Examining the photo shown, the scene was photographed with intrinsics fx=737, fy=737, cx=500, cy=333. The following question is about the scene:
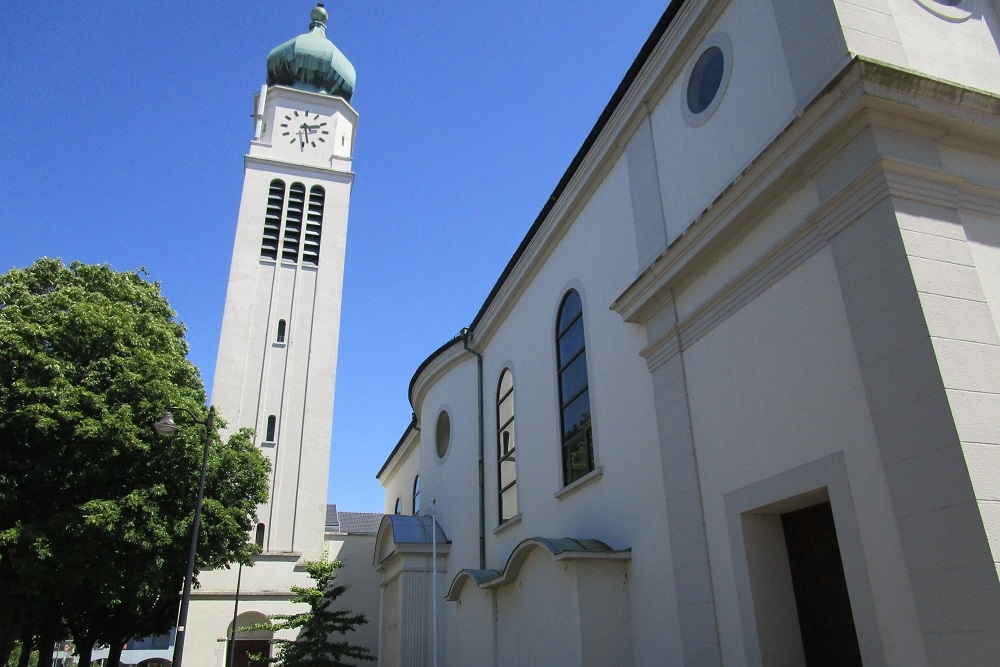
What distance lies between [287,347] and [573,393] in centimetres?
1974

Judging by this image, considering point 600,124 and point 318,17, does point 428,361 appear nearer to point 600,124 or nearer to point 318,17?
point 600,124

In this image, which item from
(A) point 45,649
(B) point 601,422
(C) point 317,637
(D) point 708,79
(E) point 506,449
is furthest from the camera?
(A) point 45,649

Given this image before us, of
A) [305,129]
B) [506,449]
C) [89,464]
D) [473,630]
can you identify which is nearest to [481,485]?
[506,449]

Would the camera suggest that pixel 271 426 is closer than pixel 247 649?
No

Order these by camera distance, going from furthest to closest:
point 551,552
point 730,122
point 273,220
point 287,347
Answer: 1. point 273,220
2. point 287,347
3. point 551,552
4. point 730,122

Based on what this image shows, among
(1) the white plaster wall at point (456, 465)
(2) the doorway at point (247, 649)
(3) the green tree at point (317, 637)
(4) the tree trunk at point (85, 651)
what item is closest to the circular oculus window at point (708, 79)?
(1) the white plaster wall at point (456, 465)

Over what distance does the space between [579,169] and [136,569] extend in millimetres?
12166

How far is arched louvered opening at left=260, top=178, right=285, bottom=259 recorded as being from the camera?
103 ft

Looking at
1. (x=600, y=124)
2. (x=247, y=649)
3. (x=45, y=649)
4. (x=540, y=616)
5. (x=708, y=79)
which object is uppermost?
(x=600, y=124)

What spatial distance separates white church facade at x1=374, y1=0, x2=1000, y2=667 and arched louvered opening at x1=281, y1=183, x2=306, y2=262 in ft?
68.2

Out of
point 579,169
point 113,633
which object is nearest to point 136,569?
point 113,633

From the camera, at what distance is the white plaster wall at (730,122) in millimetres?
8328

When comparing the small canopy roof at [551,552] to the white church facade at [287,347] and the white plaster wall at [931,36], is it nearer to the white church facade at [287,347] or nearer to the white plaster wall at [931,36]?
the white plaster wall at [931,36]

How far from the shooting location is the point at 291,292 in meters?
30.9
